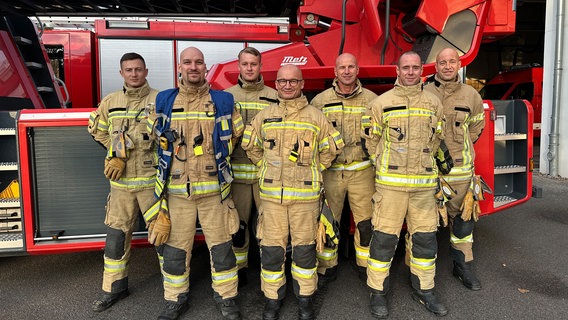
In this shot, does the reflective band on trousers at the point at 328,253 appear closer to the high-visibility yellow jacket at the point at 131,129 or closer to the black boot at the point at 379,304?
the black boot at the point at 379,304

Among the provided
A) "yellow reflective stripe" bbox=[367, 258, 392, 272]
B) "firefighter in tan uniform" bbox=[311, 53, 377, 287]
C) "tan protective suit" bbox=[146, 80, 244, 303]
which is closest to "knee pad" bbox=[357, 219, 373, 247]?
"firefighter in tan uniform" bbox=[311, 53, 377, 287]

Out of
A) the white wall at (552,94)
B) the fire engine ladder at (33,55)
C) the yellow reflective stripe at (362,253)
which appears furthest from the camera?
the white wall at (552,94)

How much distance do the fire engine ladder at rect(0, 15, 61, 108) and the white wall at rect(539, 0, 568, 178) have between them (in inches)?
310

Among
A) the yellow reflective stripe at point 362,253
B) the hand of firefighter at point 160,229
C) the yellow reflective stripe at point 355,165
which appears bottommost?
the yellow reflective stripe at point 362,253

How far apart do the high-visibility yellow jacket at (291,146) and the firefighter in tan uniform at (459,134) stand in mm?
957

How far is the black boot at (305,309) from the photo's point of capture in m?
2.69

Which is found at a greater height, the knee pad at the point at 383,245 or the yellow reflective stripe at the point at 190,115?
the yellow reflective stripe at the point at 190,115

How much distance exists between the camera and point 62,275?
3469 mm

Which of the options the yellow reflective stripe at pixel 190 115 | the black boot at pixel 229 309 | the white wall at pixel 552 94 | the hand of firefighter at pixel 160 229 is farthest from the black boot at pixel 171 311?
the white wall at pixel 552 94

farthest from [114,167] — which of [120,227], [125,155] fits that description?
[120,227]

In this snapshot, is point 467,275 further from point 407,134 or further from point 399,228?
point 407,134

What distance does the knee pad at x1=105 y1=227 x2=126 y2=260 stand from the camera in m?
2.84

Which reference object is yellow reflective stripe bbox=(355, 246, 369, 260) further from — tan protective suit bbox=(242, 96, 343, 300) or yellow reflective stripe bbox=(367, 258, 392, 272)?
tan protective suit bbox=(242, 96, 343, 300)

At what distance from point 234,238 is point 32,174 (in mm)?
1528
